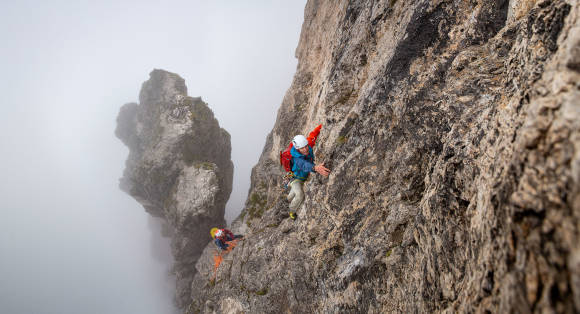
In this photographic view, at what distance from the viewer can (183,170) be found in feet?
82.2

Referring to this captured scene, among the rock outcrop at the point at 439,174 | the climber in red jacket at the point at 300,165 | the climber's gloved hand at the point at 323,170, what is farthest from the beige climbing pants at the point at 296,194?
the climber's gloved hand at the point at 323,170

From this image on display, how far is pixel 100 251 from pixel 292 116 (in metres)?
105

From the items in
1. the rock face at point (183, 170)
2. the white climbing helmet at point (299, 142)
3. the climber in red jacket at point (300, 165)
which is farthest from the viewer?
the rock face at point (183, 170)

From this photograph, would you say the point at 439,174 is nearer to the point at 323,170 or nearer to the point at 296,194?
the point at 323,170

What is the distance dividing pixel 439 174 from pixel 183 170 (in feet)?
81.9

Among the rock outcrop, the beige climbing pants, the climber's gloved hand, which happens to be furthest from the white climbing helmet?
the beige climbing pants

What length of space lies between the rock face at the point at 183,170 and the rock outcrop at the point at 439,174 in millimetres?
12750

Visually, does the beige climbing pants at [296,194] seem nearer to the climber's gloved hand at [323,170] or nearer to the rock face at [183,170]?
the climber's gloved hand at [323,170]

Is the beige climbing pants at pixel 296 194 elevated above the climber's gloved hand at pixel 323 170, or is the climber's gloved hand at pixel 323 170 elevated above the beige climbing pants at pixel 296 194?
the climber's gloved hand at pixel 323 170

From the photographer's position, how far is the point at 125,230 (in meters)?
87.9

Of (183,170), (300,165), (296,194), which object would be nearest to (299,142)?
(300,165)

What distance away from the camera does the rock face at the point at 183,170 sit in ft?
76.8

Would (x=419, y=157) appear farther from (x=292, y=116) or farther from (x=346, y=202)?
(x=292, y=116)

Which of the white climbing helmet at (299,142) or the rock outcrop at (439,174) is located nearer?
the rock outcrop at (439,174)
